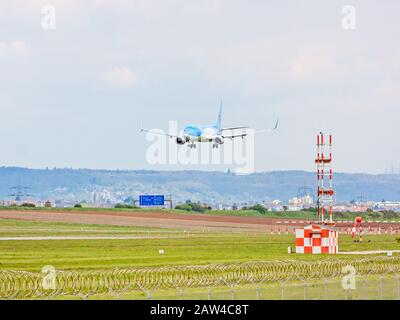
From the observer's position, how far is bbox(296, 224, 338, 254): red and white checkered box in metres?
81.3

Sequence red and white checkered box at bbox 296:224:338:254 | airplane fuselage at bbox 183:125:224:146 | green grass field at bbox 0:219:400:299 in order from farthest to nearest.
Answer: airplane fuselage at bbox 183:125:224:146 → red and white checkered box at bbox 296:224:338:254 → green grass field at bbox 0:219:400:299

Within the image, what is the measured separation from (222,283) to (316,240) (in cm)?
3148

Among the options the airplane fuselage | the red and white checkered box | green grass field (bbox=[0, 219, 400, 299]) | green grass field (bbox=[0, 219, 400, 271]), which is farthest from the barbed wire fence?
the airplane fuselage

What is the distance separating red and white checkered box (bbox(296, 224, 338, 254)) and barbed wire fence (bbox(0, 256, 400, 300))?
20.0 meters

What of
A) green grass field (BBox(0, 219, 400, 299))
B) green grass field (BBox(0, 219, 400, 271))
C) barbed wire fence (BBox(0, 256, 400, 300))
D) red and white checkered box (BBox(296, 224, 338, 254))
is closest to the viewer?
barbed wire fence (BBox(0, 256, 400, 300))

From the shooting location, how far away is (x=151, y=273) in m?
55.4

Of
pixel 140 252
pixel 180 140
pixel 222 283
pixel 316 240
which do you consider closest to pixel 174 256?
pixel 140 252

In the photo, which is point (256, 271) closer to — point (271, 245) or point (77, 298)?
point (77, 298)

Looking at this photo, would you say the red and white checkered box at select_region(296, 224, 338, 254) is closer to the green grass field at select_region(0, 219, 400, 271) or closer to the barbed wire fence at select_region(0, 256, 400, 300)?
the green grass field at select_region(0, 219, 400, 271)

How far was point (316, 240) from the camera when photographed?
8138 cm

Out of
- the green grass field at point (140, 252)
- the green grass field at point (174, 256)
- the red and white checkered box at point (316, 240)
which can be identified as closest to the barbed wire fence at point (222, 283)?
the green grass field at point (174, 256)

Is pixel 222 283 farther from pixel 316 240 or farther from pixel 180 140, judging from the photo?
pixel 180 140
